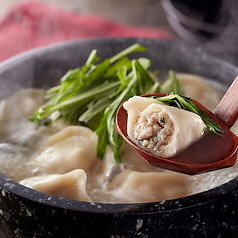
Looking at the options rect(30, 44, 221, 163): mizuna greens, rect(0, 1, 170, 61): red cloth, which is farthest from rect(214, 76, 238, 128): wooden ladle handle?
rect(0, 1, 170, 61): red cloth

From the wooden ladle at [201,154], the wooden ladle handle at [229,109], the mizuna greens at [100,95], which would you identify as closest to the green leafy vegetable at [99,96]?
the mizuna greens at [100,95]

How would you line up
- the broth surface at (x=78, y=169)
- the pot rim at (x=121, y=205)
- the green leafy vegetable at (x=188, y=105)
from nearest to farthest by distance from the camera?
the pot rim at (x=121, y=205) < the green leafy vegetable at (x=188, y=105) < the broth surface at (x=78, y=169)

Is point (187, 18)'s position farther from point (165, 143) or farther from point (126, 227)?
point (126, 227)

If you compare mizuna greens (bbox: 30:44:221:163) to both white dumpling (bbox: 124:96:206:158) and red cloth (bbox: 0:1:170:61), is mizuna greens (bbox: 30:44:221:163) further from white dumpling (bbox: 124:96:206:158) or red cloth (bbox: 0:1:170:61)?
red cloth (bbox: 0:1:170:61)

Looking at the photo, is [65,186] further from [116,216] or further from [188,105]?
[188,105]

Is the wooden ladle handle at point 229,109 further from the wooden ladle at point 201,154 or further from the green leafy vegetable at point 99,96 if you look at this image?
the green leafy vegetable at point 99,96

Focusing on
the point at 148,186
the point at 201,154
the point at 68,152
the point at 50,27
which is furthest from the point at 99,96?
the point at 50,27
